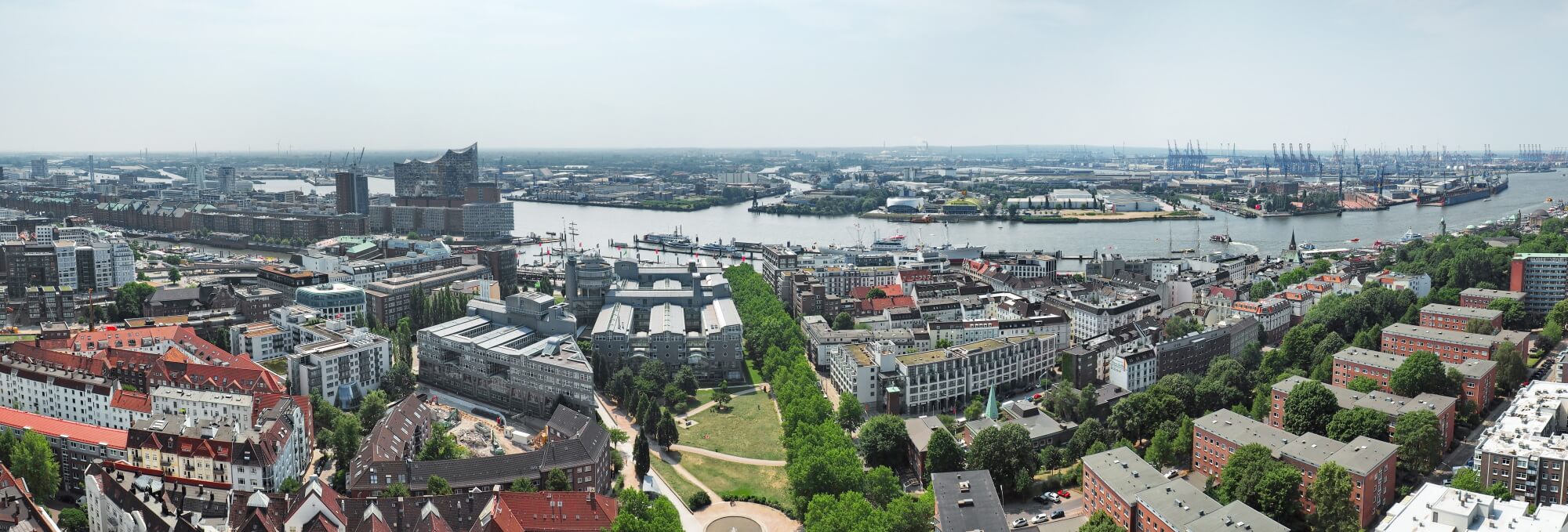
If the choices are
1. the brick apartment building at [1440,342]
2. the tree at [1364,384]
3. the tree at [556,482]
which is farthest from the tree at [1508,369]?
the tree at [556,482]

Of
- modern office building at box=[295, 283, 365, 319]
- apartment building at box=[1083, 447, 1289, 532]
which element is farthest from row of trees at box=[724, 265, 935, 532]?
modern office building at box=[295, 283, 365, 319]

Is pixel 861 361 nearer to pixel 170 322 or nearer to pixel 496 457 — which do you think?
pixel 496 457

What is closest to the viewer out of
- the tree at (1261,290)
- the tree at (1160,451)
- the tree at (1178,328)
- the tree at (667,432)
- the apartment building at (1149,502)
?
the apartment building at (1149,502)

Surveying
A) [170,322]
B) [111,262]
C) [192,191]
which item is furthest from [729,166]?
[170,322]

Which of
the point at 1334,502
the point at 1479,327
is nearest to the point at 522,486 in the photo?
the point at 1334,502

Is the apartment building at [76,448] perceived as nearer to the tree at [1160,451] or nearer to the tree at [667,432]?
the tree at [667,432]

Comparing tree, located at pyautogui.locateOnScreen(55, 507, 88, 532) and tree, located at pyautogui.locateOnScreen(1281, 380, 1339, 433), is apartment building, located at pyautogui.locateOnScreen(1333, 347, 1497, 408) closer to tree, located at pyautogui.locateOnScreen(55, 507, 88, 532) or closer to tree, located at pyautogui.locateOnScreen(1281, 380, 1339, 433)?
tree, located at pyautogui.locateOnScreen(1281, 380, 1339, 433)
